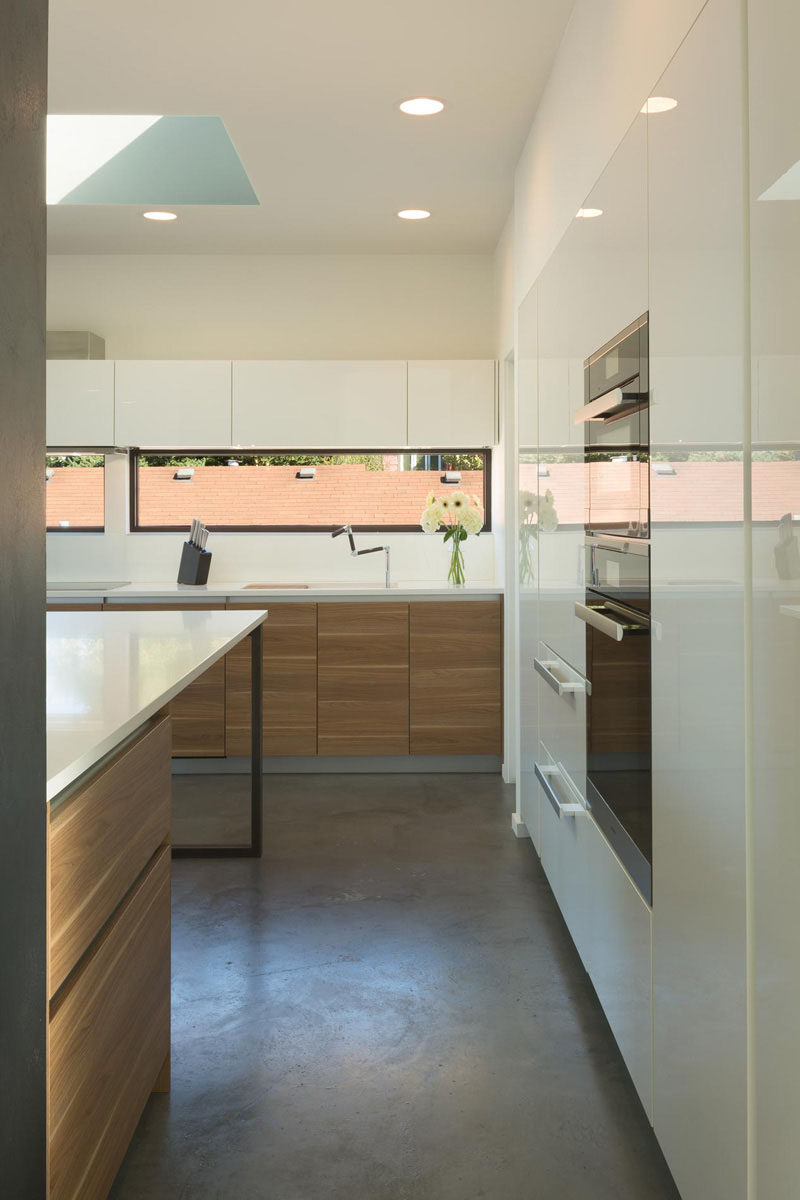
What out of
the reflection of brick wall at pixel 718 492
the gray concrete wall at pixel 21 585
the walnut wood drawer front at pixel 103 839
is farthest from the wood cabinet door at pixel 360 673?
the gray concrete wall at pixel 21 585

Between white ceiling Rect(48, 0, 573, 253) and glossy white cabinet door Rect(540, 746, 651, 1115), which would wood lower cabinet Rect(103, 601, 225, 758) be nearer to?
white ceiling Rect(48, 0, 573, 253)

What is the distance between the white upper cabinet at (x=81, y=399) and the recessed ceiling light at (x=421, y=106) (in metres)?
2.36

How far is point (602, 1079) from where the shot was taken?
2.20m

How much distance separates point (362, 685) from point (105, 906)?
338cm

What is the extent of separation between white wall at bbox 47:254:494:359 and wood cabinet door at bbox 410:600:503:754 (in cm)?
155

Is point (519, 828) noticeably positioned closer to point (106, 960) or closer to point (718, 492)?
point (106, 960)

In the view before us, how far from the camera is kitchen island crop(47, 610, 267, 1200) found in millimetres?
1371

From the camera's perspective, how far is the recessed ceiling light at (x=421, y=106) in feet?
11.3

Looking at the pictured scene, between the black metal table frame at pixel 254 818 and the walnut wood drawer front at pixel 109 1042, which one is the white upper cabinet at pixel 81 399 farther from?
the walnut wood drawer front at pixel 109 1042

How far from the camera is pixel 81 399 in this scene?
17.3 ft

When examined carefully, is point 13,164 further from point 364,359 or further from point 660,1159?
point 364,359

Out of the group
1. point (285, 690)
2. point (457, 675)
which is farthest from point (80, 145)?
point (457, 675)

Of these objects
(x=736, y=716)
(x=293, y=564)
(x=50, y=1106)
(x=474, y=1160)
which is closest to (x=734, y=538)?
(x=736, y=716)

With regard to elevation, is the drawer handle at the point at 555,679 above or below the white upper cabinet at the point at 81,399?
below
